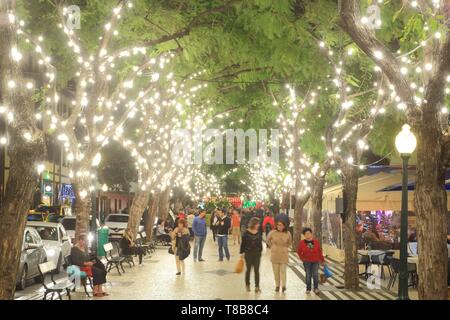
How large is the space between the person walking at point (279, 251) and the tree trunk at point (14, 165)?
24.0 feet

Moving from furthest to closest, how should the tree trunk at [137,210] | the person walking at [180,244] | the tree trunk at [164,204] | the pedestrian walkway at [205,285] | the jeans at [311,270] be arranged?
the tree trunk at [164,204]
the tree trunk at [137,210]
the person walking at [180,244]
the jeans at [311,270]
the pedestrian walkway at [205,285]

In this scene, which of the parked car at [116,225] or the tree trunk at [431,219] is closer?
the tree trunk at [431,219]

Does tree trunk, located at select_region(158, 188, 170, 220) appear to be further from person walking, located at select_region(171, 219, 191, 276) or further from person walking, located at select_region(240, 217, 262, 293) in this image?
person walking, located at select_region(240, 217, 262, 293)

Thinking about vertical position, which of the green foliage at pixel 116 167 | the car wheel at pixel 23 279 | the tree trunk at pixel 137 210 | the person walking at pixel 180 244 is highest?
the green foliage at pixel 116 167

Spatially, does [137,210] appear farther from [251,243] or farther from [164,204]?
[164,204]

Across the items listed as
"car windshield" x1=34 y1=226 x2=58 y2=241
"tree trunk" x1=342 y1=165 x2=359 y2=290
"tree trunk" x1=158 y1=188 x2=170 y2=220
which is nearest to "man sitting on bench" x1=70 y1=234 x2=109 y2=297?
"car windshield" x1=34 y1=226 x2=58 y2=241

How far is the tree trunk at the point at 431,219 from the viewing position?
35.1 ft

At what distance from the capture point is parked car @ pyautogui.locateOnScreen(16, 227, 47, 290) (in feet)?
57.3

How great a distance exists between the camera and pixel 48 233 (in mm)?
22609

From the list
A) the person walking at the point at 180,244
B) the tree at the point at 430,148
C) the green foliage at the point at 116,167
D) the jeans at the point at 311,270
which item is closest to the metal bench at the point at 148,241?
the person walking at the point at 180,244

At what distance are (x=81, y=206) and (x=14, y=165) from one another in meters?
9.07

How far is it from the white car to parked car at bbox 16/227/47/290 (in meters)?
1.82

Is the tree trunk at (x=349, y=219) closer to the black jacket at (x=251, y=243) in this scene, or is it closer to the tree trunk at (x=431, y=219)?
the black jacket at (x=251, y=243)

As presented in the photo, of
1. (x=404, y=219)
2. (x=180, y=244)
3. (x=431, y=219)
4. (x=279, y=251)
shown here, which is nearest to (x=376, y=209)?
(x=180, y=244)
